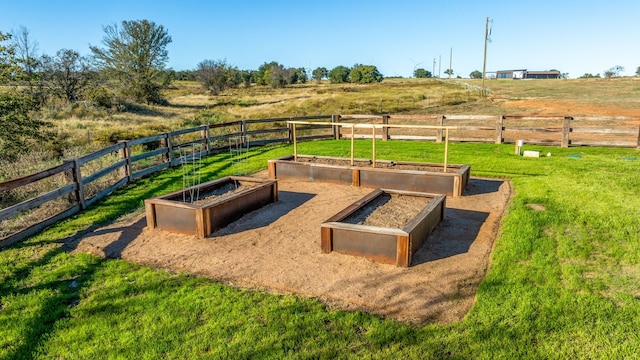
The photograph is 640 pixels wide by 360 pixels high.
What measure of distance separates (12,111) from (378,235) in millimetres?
12096

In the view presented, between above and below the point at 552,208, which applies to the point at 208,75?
above

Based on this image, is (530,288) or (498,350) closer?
(498,350)

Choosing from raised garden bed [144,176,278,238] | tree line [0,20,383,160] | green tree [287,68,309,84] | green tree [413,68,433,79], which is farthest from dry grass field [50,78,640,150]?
green tree [413,68,433,79]

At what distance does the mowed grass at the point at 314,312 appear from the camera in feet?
10.9

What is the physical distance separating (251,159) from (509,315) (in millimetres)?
9620

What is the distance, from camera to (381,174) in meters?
8.57

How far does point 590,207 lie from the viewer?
6.79 meters

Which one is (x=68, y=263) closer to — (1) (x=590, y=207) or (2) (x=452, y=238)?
(2) (x=452, y=238)

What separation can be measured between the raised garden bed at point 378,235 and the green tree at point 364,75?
77986mm

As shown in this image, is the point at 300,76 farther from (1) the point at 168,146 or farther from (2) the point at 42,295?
(2) the point at 42,295

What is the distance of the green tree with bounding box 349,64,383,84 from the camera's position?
268 ft

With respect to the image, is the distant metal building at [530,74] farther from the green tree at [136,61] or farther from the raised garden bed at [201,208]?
the raised garden bed at [201,208]

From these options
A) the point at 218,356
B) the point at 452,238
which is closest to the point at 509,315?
the point at 452,238

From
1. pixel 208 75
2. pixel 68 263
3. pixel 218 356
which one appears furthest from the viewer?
pixel 208 75
